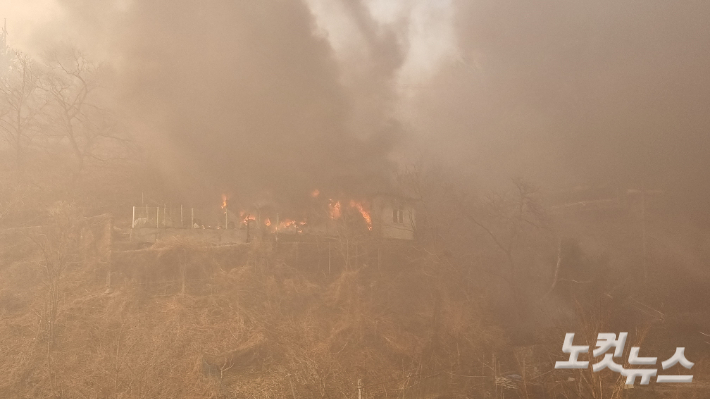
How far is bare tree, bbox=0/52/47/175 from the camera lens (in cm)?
2558

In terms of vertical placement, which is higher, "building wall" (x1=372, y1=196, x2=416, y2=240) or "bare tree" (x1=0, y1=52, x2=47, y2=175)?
"bare tree" (x1=0, y1=52, x2=47, y2=175)

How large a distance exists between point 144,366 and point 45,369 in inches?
116

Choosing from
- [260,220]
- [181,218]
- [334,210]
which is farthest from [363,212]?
[181,218]

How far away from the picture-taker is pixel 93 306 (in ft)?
56.3

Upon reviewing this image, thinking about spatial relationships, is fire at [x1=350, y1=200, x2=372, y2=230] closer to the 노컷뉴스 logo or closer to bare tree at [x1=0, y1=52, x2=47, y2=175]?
the 노컷뉴스 logo

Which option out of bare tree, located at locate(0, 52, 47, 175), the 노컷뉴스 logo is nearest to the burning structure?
bare tree, located at locate(0, 52, 47, 175)

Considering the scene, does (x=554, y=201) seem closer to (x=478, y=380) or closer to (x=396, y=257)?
(x=396, y=257)

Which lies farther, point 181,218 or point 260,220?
point 260,220

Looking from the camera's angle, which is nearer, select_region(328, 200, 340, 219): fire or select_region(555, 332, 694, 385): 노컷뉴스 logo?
select_region(555, 332, 694, 385): 노컷뉴스 logo

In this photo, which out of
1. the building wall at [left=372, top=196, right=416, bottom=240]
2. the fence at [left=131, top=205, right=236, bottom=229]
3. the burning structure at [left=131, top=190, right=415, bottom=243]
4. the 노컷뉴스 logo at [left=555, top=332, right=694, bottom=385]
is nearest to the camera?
the 노컷뉴스 logo at [left=555, top=332, right=694, bottom=385]

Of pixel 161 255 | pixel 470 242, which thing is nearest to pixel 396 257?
pixel 470 242

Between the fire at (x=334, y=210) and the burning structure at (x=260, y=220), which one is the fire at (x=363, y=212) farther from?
the fire at (x=334, y=210)

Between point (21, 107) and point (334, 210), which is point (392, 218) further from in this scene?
point (21, 107)

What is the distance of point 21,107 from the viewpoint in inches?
1075
